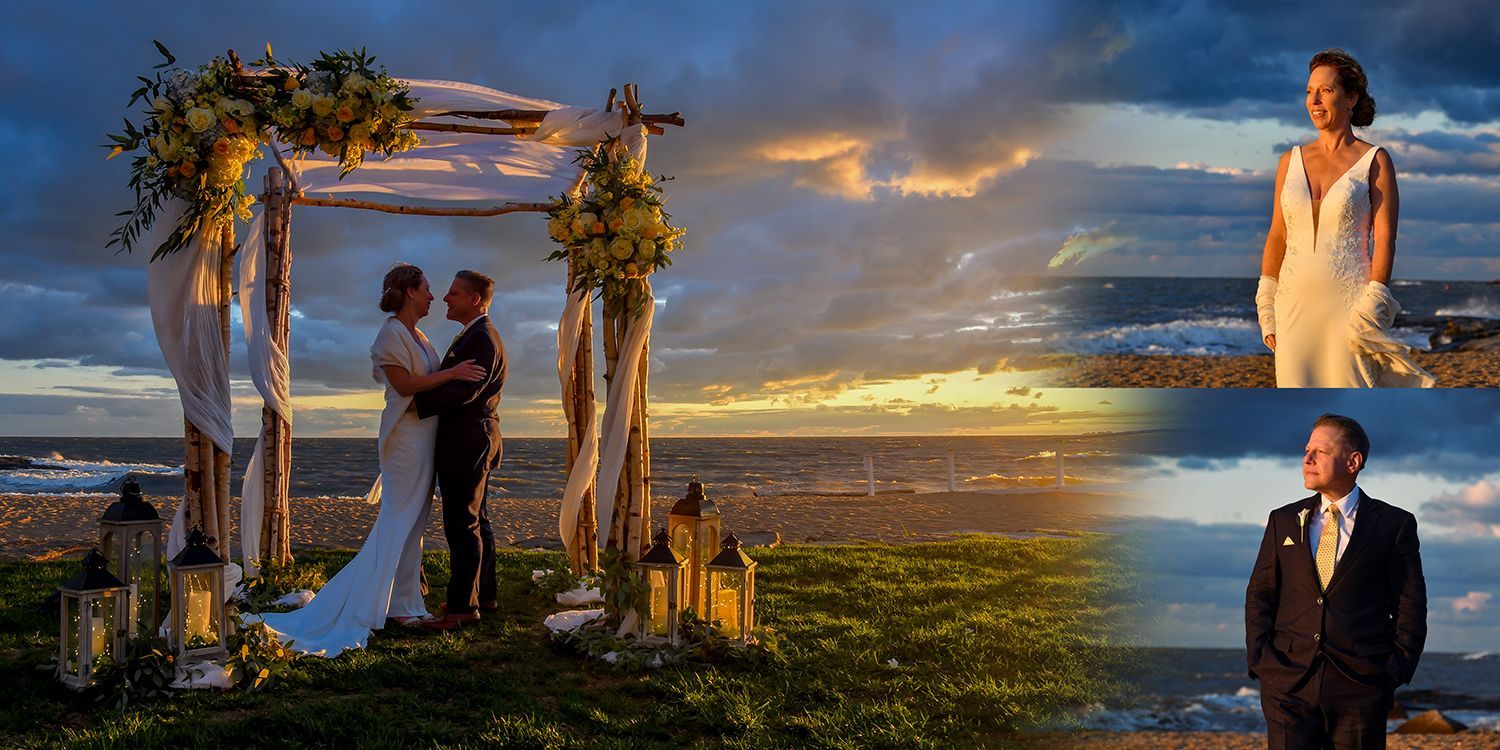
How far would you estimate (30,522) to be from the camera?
11320mm

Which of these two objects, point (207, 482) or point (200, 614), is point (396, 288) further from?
point (200, 614)

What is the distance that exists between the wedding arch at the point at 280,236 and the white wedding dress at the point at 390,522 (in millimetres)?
582

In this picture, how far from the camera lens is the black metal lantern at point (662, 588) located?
474cm

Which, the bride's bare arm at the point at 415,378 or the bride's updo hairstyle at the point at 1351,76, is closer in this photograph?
the bride's updo hairstyle at the point at 1351,76

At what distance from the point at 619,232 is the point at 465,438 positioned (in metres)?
1.27

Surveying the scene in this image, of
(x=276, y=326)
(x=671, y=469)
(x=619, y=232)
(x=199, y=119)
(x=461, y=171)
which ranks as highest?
(x=461, y=171)

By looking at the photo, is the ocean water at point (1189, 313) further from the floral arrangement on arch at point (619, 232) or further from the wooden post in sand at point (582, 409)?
the wooden post in sand at point (582, 409)

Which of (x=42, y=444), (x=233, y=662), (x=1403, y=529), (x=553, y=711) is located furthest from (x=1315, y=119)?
(x=42, y=444)

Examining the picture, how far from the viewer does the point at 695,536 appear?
4.91 meters

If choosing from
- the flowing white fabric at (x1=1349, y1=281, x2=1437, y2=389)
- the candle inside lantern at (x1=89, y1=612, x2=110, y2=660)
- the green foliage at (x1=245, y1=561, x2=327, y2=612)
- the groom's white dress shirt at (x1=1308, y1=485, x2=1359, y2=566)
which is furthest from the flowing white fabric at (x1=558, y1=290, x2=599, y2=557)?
the flowing white fabric at (x1=1349, y1=281, x2=1437, y2=389)

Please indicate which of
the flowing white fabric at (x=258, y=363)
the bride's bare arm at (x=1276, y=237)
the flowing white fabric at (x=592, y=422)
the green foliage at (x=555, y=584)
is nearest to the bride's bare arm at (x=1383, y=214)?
the bride's bare arm at (x=1276, y=237)

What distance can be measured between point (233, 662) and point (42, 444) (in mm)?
69249

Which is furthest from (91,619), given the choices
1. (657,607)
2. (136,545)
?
(657,607)

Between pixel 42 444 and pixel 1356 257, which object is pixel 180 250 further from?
pixel 42 444
